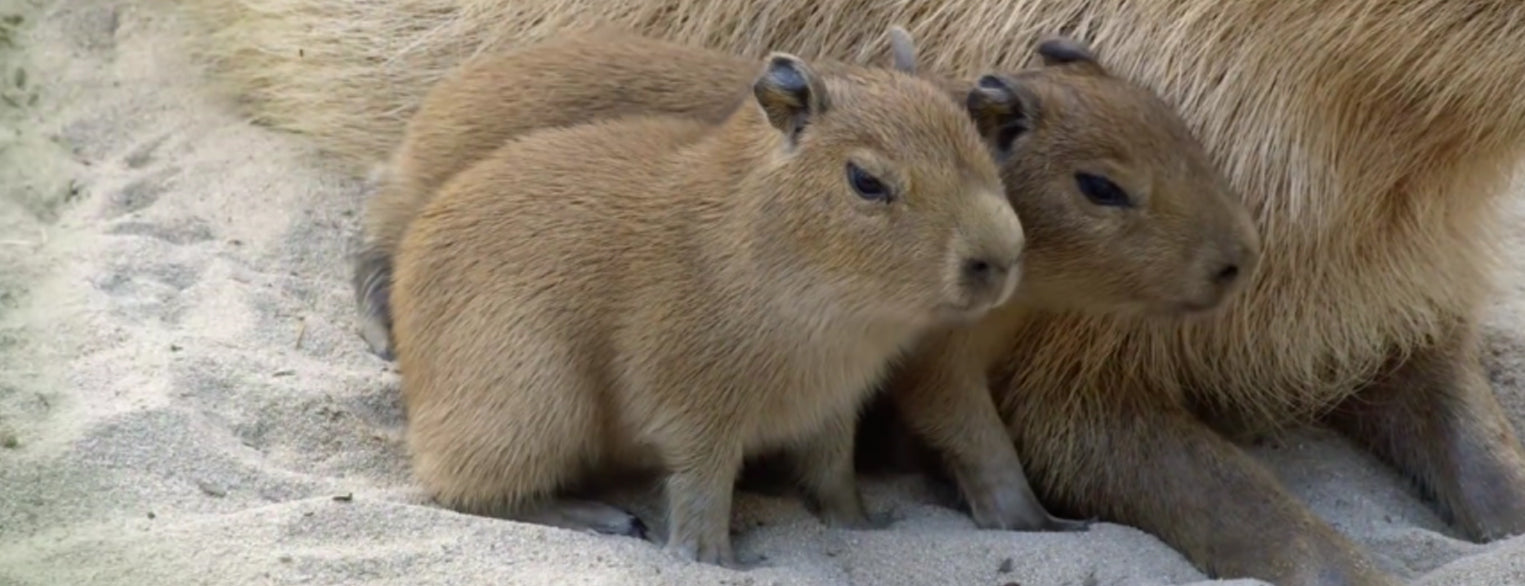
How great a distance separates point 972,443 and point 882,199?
767 millimetres

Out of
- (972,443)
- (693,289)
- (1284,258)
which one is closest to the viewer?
(693,289)

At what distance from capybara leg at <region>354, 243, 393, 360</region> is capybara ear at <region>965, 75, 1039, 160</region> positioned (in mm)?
1263

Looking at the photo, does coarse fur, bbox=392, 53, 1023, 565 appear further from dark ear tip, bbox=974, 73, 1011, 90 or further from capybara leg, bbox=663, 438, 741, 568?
dark ear tip, bbox=974, 73, 1011, 90

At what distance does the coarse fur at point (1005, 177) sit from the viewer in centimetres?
323

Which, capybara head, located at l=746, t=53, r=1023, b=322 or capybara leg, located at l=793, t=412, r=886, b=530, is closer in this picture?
capybara head, located at l=746, t=53, r=1023, b=322

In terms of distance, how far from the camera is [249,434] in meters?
3.45

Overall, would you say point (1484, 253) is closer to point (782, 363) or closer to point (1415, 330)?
point (1415, 330)

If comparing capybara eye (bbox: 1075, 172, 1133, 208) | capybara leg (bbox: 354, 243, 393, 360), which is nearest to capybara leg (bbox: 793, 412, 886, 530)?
capybara eye (bbox: 1075, 172, 1133, 208)

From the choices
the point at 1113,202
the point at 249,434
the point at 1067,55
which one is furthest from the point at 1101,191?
the point at 249,434

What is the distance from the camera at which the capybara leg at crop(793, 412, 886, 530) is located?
3.45 meters

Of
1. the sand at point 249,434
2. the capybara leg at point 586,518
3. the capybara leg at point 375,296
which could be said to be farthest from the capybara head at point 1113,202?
the capybara leg at point 375,296

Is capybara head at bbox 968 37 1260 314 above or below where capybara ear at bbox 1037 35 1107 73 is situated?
below

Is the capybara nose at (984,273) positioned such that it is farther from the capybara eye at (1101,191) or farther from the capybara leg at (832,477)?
the capybara leg at (832,477)

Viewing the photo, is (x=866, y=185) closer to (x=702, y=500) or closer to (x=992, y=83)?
(x=992, y=83)
